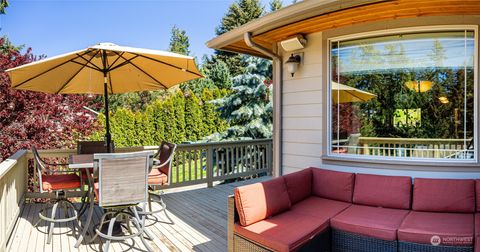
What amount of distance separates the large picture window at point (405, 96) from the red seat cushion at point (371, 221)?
848 millimetres

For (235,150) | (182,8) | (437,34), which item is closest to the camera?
(437,34)

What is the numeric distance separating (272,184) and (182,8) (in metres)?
23.6

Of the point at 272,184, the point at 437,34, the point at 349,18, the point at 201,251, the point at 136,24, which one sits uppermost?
the point at 136,24

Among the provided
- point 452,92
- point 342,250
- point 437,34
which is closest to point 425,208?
point 342,250

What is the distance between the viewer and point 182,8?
79.9 ft

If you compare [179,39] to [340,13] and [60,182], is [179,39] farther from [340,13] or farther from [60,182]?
[340,13]

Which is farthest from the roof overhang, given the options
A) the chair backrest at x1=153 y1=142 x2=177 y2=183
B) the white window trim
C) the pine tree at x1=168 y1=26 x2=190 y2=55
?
the pine tree at x1=168 y1=26 x2=190 y2=55

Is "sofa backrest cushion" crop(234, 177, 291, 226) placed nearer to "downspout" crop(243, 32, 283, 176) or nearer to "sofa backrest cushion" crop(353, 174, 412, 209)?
"sofa backrest cushion" crop(353, 174, 412, 209)

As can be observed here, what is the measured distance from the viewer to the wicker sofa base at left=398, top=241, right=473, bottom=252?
99.3 inches

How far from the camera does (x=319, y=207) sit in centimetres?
336

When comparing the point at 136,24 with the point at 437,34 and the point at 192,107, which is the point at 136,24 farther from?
the point at 437,34

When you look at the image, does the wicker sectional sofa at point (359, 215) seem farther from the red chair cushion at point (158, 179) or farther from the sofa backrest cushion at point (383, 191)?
the red chair cushion at point (158, 179)

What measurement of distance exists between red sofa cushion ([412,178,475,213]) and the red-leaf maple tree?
20.6 feet

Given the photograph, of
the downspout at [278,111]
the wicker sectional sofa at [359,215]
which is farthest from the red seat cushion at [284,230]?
the downspout at [278,111]
